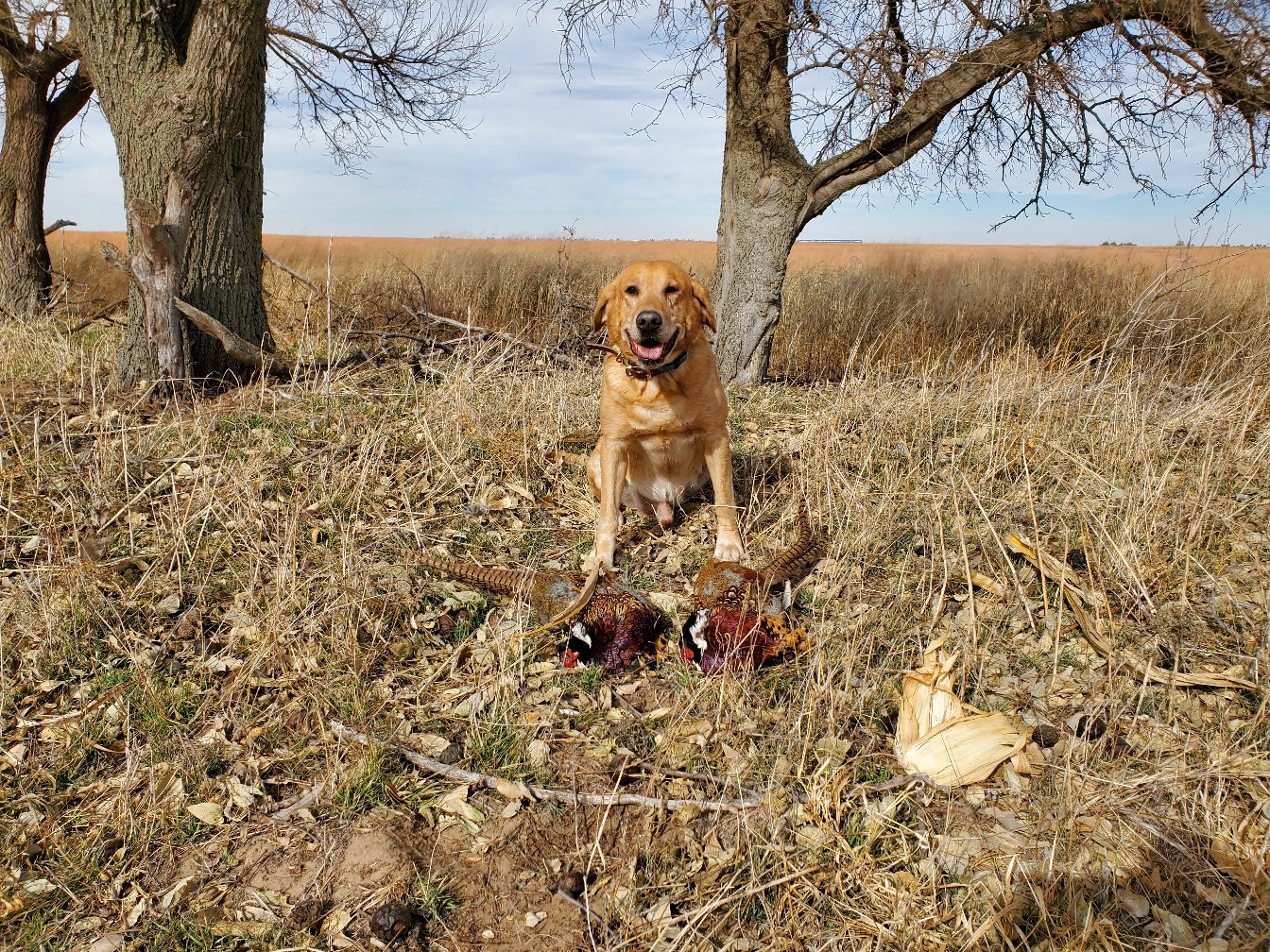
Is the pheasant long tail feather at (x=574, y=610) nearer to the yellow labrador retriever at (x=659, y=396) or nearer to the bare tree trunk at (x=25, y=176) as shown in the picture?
the yellow labrador retriever at (x=659, y=396)

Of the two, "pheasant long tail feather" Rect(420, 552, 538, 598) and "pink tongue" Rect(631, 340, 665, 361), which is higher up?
"pink tongue" Rect(631, 340, 665, 361)

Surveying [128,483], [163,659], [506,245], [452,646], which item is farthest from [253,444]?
[506,245]

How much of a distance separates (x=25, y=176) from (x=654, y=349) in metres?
11.1

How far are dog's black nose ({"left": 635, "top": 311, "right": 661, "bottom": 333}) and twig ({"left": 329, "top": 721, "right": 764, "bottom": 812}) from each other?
196 cm

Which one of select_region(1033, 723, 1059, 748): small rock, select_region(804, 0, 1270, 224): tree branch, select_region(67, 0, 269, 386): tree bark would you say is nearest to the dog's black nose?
select_region(1033, 723, 1059, 748): small rock

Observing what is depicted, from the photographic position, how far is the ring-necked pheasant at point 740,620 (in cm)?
307

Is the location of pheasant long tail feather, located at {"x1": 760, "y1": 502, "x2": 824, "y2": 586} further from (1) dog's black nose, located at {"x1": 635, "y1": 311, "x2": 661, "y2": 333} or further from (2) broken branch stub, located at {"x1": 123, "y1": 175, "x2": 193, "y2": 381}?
(2) broken branch stub, located at {"x1": 123, "y1": 175, "x2": 193, "y2": 381}

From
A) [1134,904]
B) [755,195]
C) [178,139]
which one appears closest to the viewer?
[1134,904]

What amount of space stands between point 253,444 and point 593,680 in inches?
115

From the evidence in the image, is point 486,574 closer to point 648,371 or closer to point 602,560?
point 602,560

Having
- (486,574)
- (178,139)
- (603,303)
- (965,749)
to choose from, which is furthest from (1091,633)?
(178,139)

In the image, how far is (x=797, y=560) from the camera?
143 inches

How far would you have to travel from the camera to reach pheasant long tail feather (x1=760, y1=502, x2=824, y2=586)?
348 centimetres

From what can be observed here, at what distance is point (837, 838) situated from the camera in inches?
92.1
